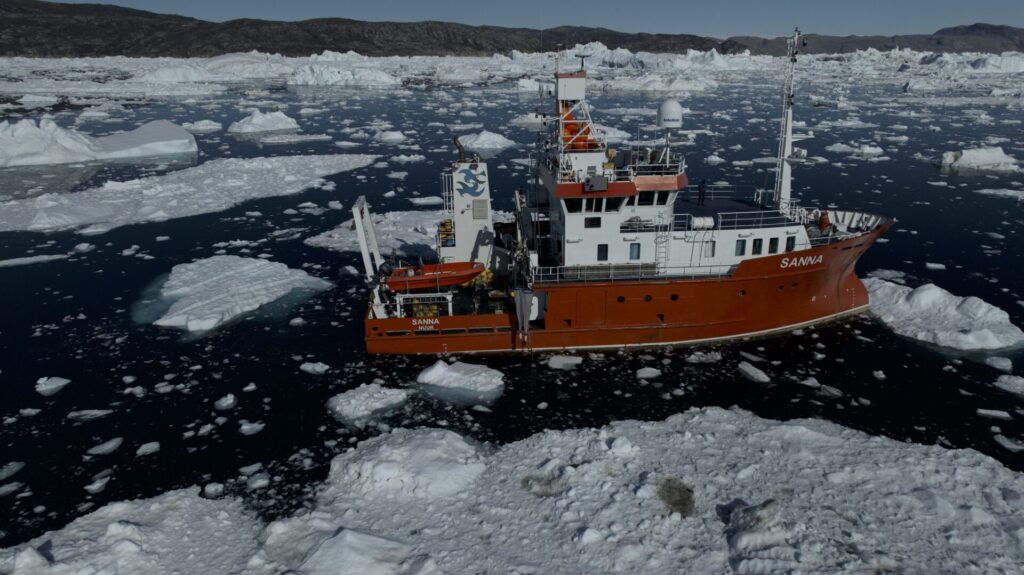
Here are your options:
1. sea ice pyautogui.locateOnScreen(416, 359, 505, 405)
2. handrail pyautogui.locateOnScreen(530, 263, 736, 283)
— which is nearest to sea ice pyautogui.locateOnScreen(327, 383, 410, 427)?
sea ice pyautogui.locateOnScreen(416, 359, 505, 405)

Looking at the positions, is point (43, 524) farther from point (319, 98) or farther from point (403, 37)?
point (403, 37)

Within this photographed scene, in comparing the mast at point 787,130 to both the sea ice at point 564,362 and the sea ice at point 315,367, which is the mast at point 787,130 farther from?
the sea ice at point 315,367

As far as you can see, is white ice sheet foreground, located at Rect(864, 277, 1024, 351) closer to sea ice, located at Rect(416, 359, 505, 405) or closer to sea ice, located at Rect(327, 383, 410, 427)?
sea ice, located at Rect(416, 359, 505, 405)

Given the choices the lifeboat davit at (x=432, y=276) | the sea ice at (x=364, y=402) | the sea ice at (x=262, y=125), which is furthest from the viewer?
the sea ice at (x=262, y=125)

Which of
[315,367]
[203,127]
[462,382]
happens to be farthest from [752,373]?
[203,127]

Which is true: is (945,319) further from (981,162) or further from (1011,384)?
(981,162)

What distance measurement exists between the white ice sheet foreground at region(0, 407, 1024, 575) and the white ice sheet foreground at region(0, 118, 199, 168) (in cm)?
3440

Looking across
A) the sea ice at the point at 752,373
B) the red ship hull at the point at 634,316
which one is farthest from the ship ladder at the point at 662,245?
the sea ice at the point at 752,373

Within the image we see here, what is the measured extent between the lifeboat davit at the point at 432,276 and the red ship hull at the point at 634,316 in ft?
3.70

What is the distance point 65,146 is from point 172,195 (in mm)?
13780

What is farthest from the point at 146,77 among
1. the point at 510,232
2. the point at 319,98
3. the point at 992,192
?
the point at 992,192

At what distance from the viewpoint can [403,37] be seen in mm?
182125

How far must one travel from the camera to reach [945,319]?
15.0m

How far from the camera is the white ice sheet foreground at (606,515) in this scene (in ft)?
26.6
